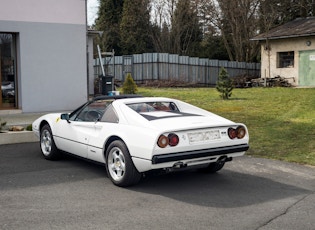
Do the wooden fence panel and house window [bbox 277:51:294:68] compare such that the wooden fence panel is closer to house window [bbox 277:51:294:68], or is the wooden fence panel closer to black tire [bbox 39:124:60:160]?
house window [bbox 277:51:294:68]

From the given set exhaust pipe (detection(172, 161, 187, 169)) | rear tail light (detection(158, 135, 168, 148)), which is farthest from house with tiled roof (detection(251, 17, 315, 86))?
rear tail light (detection(158, 135, 168, 148))

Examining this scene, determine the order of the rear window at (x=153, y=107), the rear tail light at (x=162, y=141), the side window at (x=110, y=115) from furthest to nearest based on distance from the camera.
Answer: the rear window at (x=153, y=107) < the side window at (x=110, y=115) < the rear tail light at (x=162, y=141)

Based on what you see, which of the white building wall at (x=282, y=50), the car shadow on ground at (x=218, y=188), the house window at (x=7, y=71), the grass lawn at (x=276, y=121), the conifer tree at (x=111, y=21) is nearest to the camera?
the car shadow on ground at (x=218, y=188)

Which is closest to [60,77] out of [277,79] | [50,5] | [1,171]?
[50,5]

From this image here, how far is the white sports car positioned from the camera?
18.8 feet

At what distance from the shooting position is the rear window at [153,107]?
679cm

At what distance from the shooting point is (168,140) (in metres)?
5.71

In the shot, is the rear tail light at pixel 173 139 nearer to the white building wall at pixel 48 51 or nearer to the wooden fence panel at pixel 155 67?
the white building wall at pixel 48 51

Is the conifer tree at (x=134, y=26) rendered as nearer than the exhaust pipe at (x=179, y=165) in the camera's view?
No

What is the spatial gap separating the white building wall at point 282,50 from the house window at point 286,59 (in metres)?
0.25

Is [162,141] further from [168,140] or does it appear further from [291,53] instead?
[291,53]

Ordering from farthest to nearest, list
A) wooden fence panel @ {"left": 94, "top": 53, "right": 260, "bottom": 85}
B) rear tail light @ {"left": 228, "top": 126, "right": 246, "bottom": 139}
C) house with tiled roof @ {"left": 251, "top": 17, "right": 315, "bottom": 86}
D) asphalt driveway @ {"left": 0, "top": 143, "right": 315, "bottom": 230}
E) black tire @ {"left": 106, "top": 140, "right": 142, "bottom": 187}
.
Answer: wooden fence panel @ {"left": 94, "top": 53, "right": 260, "bottom": 85}
house with tiled roof @ {"left": 251, "top": 17, "right": 315, "bottom": 86}
rear tail light @ {"left": 228, "top": 126, "right": 246, "bottom": 139}
black tire @ {"left": 106, "top": 140, "right": 142, "bottom": 187}
asphalt driveway @ {"left": 0, "top": 143, "right": 315, "bottom": 230}

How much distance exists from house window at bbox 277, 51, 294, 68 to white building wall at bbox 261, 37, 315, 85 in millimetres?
253

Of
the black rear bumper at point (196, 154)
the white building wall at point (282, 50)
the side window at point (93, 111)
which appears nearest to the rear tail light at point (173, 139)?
the black rear bumper at point (196, 154)
